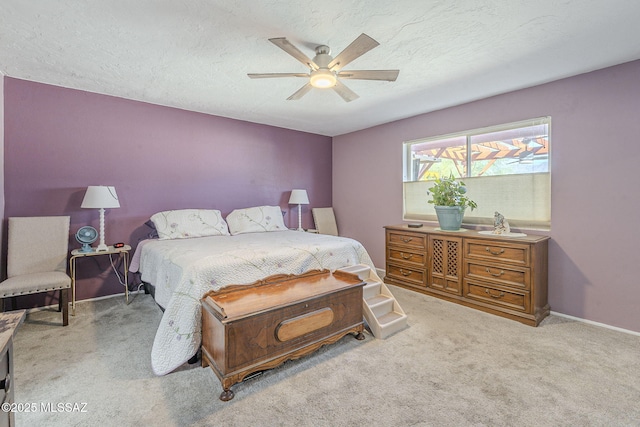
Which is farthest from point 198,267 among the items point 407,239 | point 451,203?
point 451,203

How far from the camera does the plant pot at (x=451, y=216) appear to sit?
3486 mm

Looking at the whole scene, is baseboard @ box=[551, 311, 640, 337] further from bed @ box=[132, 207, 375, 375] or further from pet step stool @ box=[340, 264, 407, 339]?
bed @ box=[132, 207, 375, 375]

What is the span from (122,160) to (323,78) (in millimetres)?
2756

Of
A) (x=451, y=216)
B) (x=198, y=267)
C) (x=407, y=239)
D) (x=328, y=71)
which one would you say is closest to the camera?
(x=198, y=267)

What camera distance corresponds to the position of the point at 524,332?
8.68 feet

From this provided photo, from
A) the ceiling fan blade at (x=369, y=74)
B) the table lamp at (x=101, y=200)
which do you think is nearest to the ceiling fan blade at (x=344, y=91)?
the ceiling fan blade at (x=369, y=74)

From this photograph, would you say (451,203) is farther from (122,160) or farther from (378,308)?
(122,160)

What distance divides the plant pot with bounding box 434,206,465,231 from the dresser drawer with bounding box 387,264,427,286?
619 millimetres

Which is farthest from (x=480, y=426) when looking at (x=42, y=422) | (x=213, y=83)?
(x=213, y=83)

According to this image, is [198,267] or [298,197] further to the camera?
[298,197]

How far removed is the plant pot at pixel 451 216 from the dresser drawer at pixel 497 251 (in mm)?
325

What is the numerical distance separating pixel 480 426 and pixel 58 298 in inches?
160

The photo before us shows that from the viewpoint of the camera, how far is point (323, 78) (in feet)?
7.55

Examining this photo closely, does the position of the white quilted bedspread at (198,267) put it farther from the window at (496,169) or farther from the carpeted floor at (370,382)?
the window at (496,169)
